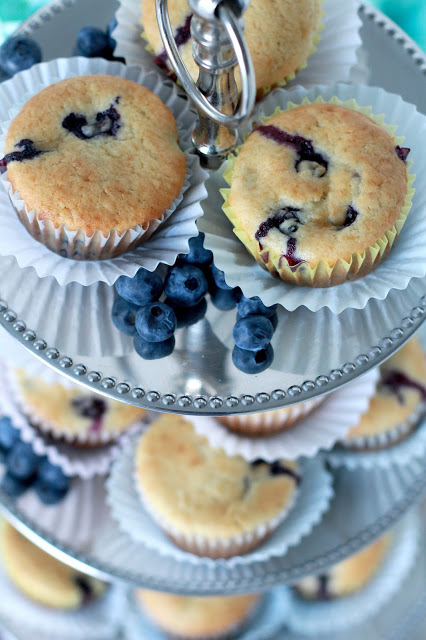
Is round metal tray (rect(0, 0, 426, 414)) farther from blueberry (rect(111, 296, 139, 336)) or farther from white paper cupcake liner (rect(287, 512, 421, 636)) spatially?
white paper cupcake liner (rect(287, 512, 421, 636))

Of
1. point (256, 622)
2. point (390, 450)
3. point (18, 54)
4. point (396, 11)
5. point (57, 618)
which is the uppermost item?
point (396, 11)

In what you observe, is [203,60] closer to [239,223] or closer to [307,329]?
[239,223]

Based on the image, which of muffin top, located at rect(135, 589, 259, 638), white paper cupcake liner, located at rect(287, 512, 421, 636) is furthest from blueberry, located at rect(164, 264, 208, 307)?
white paper cupcake liner, located at rect(287, 512, 421, 636)

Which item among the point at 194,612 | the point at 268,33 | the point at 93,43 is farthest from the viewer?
the point at 194,612

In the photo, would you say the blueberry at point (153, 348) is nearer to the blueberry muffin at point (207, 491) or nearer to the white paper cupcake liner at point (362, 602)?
the blueberry muffin at point (207, 491)

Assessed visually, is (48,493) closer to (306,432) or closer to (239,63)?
(306,432)

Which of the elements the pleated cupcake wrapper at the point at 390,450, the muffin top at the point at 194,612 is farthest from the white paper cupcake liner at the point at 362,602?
the pleated cupcake wrapper at the point at 390,450

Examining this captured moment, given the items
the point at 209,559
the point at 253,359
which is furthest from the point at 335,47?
the point at 209,559
